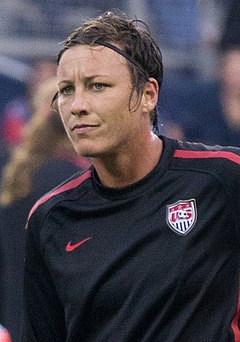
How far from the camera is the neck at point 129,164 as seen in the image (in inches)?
128

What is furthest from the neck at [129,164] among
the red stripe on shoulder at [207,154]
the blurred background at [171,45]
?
the blurred background at [171,45]

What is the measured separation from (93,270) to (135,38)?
738mm

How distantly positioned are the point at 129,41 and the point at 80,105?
295 mm

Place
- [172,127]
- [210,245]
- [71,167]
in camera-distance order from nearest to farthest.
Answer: [210,245], [71,167], [172,127]

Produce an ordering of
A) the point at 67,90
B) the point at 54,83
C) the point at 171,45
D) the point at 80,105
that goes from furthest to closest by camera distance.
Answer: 1. the point at 171,45
2. the point at 54,83
3. the point at 67,90
4. the point at 80,105

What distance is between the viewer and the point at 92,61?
3160 mm

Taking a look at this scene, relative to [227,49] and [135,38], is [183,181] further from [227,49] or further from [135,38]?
[227,49]

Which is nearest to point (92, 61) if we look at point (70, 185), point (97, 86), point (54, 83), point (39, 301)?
point (97, 86)

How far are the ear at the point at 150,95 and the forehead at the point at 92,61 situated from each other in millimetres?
99

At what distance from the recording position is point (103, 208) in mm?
3252

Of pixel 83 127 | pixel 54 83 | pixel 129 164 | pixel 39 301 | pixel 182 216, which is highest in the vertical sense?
pixel 83 127

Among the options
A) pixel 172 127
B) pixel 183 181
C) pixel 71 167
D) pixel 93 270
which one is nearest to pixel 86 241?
pixel 93 270

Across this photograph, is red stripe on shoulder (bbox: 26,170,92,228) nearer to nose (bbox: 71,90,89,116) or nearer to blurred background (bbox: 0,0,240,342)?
nose (bbox: 71,90,89,116)

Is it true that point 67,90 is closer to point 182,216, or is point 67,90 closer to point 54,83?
point 182,216
